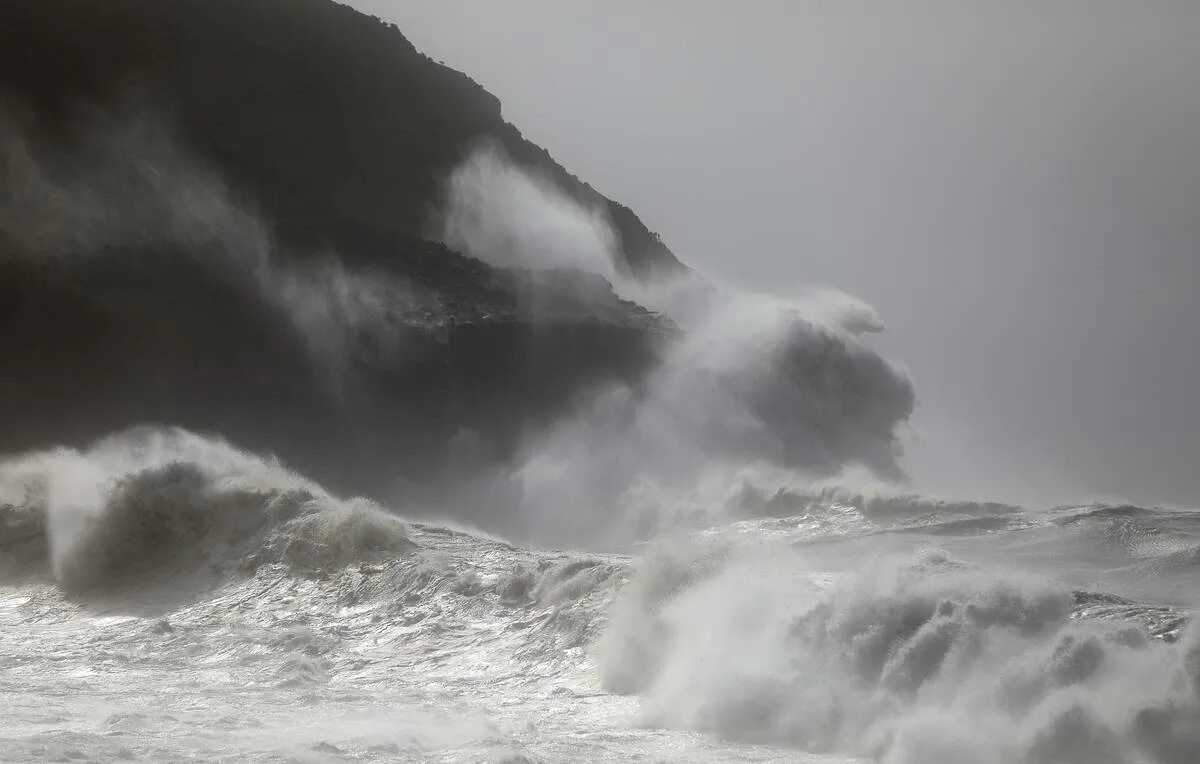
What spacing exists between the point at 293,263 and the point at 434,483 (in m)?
6.50

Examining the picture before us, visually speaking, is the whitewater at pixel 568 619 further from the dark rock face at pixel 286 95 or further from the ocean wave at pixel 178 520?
the dark rock face at pixel 286 95

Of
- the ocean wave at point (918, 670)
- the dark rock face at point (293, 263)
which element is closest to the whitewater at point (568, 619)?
the ocean wave at point (918, 670)

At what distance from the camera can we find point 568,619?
8281 mm

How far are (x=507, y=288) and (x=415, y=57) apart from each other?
25.5 ft

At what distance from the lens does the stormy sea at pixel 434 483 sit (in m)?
5.70

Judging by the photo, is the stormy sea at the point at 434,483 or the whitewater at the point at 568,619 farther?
the stormy sea at the point at 434,483

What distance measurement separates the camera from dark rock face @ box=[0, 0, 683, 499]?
786 inches

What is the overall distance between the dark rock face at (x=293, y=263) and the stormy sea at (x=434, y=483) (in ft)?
0.30

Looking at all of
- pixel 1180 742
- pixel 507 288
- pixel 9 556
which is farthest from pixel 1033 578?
pixel 507 288

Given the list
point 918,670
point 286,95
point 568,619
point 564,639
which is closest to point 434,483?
point 286,95

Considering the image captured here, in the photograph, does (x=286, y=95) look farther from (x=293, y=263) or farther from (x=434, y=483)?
(x=434, y=483)

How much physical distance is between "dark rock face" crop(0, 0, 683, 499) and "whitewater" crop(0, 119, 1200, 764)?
5.32ft

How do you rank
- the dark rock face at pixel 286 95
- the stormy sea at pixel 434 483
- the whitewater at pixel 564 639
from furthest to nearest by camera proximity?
the dark rock face at pixel 286 95, the stormy sea at pixel 434 483, the whitewater at pixel 564 639

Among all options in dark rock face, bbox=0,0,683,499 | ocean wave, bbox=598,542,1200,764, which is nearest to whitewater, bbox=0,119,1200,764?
ocean wave, bbox=598,542,1200,764
